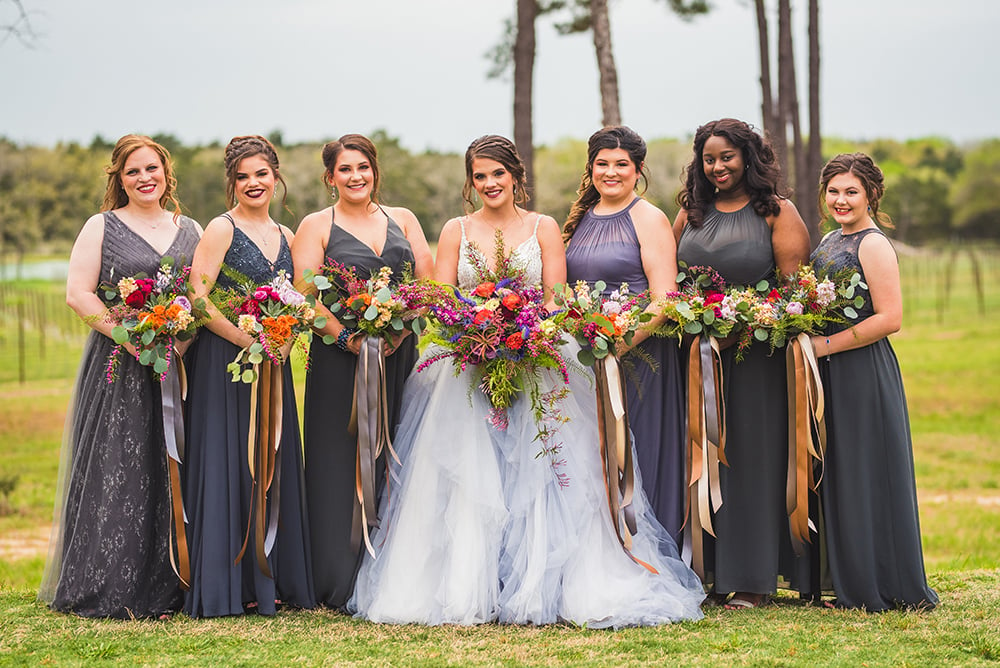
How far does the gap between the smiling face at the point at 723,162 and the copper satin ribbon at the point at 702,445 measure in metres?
0.92

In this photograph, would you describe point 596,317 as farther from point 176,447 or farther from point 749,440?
point 176,447

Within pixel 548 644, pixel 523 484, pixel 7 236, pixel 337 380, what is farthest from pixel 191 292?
pixel 7 236

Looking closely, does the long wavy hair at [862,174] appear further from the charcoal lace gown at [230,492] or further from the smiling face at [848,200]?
the charcoal lace gown at [230,492]

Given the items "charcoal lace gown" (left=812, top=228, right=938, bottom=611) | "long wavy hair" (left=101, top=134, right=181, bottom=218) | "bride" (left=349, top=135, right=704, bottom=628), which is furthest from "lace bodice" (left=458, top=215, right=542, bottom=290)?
"long wavy hair" (left=101, top=134, right=181, bottom=218)

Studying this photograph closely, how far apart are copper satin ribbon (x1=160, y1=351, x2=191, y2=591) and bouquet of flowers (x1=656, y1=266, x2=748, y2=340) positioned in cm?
273

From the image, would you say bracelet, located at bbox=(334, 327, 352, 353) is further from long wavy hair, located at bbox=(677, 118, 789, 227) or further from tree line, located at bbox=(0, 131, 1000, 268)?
tree line, located at bbox=(0, 131, 1000, 268)

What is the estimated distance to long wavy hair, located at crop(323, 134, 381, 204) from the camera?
6.00 m

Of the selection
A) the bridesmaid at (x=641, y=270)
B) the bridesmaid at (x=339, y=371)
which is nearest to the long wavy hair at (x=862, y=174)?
the bridesmaid at (x=641, y=270)

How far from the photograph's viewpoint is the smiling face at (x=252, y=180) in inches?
231

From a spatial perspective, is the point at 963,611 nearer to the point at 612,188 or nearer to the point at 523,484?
the point at 523,484

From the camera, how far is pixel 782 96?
54.0ft

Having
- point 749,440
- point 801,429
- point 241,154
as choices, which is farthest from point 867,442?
point 241,154

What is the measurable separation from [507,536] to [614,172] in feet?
7.25

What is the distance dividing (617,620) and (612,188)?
97.3 inches
